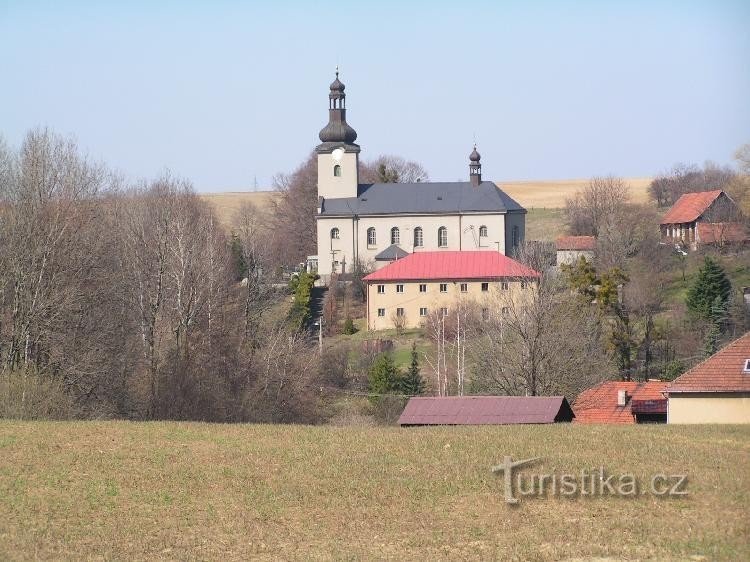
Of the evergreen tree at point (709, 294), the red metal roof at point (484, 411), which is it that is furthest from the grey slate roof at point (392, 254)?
the red metal roof at point (484, 411)

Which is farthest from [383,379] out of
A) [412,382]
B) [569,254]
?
[569,254]

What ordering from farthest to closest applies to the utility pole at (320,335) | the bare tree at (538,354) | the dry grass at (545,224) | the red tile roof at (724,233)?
the dry grass at (545,224) < the red tile roof at (724,233) < the utility pole at (320,335) < the bare tree at (538,354)

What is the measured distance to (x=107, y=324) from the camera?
4222 cm

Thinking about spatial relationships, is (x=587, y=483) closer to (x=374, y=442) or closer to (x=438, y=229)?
(x=374, y=442)

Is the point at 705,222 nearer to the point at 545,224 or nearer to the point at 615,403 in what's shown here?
the point at 545,224

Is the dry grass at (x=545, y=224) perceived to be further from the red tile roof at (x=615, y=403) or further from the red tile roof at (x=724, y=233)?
the red tile roof at (x=615, y=403)

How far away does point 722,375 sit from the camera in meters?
32.9

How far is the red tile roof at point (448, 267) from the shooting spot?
70.1 metres

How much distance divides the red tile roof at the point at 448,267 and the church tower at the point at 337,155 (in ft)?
36.7

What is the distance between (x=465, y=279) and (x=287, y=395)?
29052 mm

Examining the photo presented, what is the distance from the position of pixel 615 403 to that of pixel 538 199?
98.5 m

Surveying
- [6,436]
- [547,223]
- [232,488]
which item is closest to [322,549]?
[232,488]

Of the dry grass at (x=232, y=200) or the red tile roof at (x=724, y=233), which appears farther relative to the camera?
the dry grass at (x=232, y=200)

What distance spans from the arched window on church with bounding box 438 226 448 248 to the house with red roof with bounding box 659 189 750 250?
45.8ft
